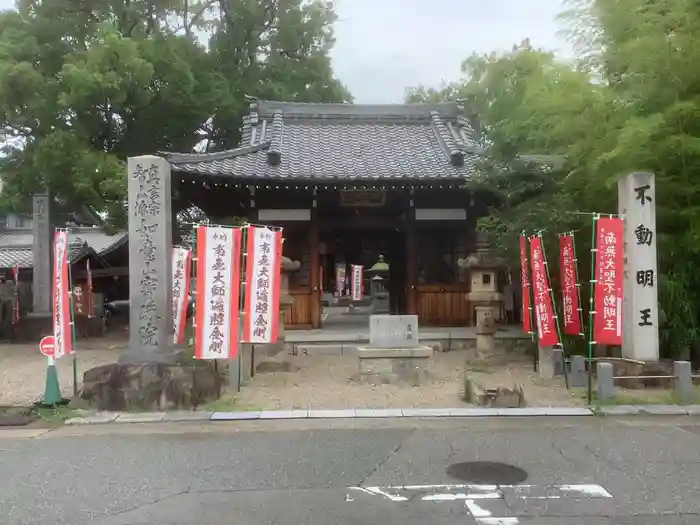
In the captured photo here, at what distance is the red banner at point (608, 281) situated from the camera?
28.8 ft

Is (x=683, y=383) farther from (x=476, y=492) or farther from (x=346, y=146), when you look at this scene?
(x=346, y=146)

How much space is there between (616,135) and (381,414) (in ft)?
18.5

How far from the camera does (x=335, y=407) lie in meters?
8.55

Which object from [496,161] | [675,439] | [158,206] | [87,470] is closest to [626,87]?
[496,161]

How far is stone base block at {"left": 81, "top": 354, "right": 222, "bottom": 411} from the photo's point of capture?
27.2 feet

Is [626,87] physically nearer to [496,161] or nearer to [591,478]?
[496,161]

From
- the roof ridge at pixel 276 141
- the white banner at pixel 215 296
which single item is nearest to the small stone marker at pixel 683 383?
the white banner at pixel 215 296

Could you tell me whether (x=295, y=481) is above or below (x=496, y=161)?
below

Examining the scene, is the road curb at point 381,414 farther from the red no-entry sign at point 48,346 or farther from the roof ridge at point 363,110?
the roof ridge at point 363,110

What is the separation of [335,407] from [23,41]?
13610mm

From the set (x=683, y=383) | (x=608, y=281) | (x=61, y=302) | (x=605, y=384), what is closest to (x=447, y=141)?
(x=608, y=281)

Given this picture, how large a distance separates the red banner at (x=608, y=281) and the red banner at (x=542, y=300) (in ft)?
2.81

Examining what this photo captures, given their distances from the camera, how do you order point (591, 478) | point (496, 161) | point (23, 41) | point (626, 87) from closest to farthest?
point (591, 478) → point (626, 87) → point (496, 161) → point (23, 41)

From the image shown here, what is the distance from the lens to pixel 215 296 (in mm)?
8812
